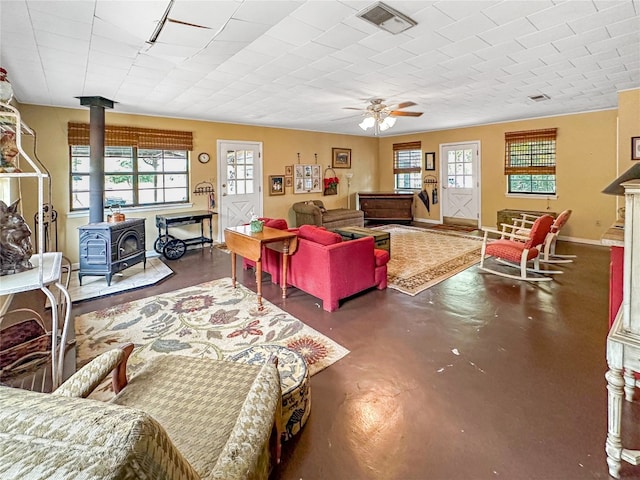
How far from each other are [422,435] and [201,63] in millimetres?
3535

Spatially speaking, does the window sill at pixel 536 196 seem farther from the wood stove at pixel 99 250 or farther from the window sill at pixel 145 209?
the wood stove at pixel 99 250

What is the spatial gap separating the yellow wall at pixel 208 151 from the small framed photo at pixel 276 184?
0.33ft

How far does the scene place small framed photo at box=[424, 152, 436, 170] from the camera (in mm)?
8758

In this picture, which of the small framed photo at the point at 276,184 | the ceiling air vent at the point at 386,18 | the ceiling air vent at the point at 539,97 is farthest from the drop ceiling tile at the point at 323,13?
the small framed photo at the point at 276,184

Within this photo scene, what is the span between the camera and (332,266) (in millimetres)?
3426

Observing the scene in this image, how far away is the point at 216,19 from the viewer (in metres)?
2.26

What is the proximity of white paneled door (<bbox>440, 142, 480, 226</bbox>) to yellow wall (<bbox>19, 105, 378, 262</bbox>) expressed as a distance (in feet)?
7.43

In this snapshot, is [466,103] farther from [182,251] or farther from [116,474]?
[116,474]

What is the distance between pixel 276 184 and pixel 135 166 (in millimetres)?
2913

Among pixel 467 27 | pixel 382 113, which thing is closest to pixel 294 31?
pixel 467 27

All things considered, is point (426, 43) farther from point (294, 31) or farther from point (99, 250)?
point (99, 250)

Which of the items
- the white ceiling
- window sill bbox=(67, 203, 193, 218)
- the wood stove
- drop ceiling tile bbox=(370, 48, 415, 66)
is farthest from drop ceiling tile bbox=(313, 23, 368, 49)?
window sill bbox=(67, 203, 193, 218)

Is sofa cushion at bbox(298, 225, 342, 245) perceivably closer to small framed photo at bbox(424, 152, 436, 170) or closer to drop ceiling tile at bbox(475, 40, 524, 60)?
drop ceiling tile at bbox(475, 40, 524, 60)

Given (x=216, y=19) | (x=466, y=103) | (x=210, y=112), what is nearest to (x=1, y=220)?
(x=216, y=19)
